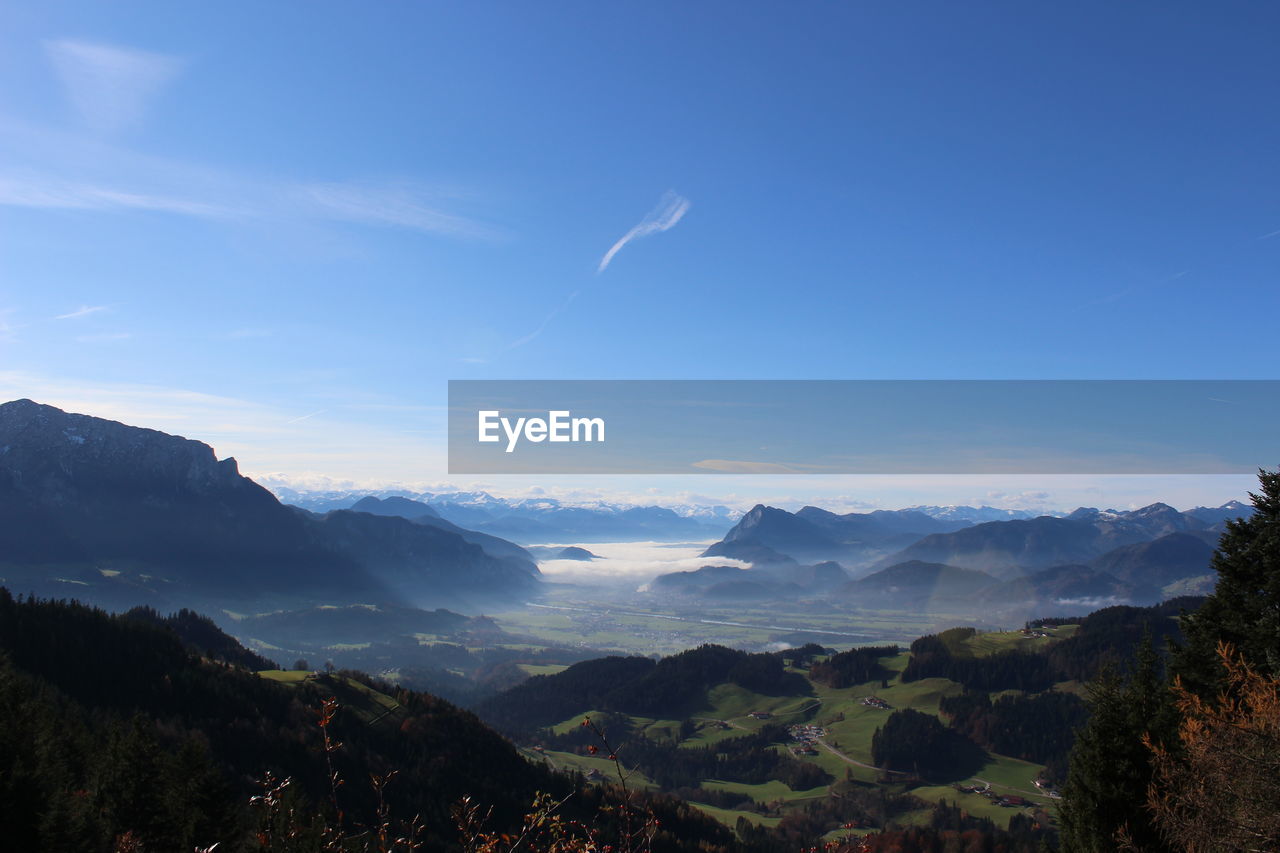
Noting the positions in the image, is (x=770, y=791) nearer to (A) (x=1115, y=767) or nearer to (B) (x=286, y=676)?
(B) (x=286, y=676)

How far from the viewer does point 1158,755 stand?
736 inches

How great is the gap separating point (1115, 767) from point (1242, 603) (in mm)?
11486

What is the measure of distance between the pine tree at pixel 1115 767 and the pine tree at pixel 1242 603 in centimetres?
517

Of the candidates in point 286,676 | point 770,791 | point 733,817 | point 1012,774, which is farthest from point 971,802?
point 286,676

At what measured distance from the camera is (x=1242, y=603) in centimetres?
2978

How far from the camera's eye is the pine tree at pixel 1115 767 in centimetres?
2395

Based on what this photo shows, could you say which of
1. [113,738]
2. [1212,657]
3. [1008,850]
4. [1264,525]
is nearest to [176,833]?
[113,738]

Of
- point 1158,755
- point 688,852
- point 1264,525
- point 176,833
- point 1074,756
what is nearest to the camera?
point 1158,755

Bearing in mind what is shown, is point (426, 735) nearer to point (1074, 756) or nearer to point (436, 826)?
point (436, 826)

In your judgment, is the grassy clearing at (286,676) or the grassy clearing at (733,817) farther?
the grassy clearing at (733,817)

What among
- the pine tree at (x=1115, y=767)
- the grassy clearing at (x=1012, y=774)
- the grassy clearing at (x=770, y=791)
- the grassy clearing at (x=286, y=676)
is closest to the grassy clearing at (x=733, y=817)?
the grassy clearing at (x=770, y=791)

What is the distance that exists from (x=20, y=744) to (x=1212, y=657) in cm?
5385

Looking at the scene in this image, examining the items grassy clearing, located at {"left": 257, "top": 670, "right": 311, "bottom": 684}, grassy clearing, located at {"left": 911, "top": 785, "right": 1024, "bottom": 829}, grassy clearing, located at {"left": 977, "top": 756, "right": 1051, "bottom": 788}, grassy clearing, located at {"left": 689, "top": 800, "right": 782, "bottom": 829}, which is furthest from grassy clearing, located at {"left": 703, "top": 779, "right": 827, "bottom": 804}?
grassy clearing, located at {"left": 257, "top": 670, "right": 311, "bottom": 684}

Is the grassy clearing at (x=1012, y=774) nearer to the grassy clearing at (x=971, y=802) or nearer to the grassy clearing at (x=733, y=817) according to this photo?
the grassy clearing at (x=971, y=802)
